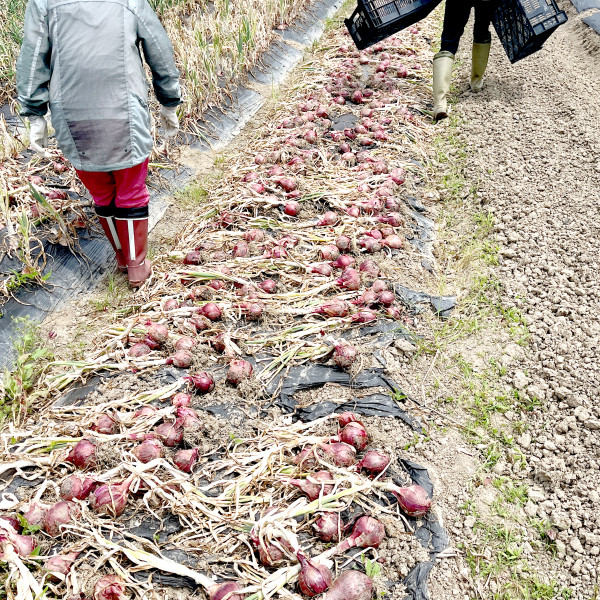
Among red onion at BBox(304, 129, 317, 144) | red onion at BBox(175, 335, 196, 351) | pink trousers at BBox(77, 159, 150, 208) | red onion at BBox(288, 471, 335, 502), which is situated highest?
pink trousers at BBox(77, 159, 150, 208)

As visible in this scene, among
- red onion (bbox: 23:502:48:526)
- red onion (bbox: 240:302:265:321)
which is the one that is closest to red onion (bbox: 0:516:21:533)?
red onion (bbox: 23:502:48:526)

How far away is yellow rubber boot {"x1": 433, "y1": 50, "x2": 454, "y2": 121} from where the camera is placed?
420 cm

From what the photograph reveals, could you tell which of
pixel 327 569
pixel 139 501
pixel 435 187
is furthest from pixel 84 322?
pixel 435 187

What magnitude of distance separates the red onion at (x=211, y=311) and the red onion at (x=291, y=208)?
99cm

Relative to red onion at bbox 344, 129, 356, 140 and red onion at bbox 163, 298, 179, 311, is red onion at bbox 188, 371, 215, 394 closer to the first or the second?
red onion at bbox 163, 298, 179, 311

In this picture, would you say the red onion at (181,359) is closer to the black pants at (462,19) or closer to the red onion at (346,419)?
the red onion at (346,419)

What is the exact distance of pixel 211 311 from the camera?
2.37 m

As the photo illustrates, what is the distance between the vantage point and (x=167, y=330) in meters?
2.29

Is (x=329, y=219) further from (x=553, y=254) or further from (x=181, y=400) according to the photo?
(x=181, y=400)

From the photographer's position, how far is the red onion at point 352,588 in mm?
1367

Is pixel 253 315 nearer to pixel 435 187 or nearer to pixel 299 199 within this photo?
pixel 299 199

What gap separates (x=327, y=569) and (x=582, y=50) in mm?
5823

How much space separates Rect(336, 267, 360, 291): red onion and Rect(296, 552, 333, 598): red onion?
4.55 feet

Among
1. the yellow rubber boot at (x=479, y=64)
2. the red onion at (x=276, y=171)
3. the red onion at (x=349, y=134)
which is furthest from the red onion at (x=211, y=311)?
the yellow rubber boot at (x=479, y=64)
